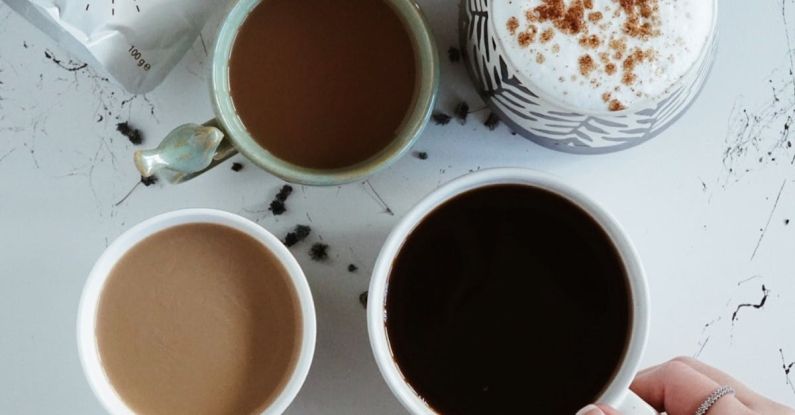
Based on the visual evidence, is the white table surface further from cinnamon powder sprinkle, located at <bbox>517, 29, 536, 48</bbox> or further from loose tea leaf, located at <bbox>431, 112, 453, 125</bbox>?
cinnamon powder sprinkle, located at <bbox>517, 29, 536, 48</bbox>

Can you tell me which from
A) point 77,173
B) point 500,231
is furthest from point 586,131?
point 77,173

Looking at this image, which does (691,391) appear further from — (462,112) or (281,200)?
(281,200)

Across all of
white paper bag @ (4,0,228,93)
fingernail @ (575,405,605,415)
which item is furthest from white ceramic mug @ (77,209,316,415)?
fingernail @ (575,405,605,415)

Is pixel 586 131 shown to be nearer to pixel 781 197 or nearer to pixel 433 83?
pixel 433 83

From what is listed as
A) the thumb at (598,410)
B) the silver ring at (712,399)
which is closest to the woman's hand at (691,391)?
the silver ring at (712,399)

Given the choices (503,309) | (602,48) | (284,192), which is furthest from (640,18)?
(284,192)
